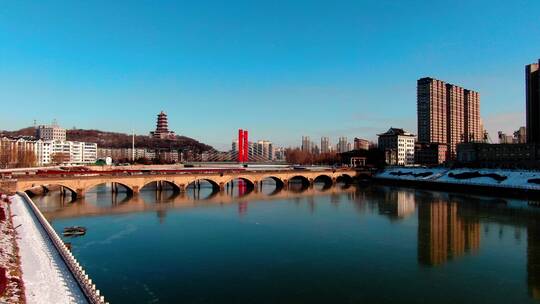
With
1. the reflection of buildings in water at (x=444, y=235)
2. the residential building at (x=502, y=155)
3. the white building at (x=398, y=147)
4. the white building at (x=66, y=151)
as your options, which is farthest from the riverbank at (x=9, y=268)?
the white building at (x=398, y=147)

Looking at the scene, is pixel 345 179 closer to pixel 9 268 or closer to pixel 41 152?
pixel 9 268

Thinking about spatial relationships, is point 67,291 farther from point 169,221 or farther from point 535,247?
point 535,247

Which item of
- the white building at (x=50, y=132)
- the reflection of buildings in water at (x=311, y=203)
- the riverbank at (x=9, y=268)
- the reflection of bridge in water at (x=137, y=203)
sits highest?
the white building at (x=50, y=132)

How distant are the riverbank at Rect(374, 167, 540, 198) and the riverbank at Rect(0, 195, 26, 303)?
2504 inches

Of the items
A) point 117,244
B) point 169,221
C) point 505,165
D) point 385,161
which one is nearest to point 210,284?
point 117,244

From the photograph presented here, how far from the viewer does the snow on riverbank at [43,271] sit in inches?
603

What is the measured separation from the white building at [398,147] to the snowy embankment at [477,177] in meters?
46.1

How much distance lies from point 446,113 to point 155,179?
136m

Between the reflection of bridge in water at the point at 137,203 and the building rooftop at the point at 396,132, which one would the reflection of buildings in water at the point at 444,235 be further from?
the building rooftop at the point at 396,132

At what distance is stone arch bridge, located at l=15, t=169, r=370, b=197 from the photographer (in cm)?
5001

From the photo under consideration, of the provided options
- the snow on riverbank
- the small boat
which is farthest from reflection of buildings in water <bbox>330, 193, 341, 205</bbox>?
the snow on riverbank

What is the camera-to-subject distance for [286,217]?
4234 cm

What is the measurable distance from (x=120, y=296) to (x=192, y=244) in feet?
35.4

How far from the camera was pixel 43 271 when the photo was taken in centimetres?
1812
